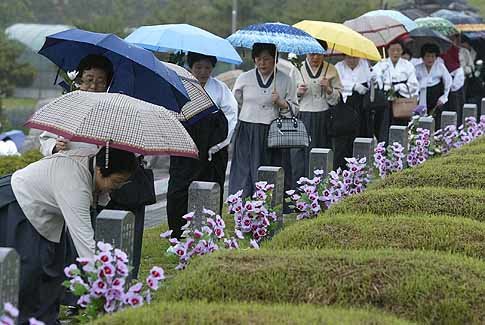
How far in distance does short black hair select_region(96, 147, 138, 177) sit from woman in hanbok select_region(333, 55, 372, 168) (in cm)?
592

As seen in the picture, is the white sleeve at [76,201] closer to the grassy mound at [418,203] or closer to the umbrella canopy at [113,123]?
the umbrella canopy at [113,123]

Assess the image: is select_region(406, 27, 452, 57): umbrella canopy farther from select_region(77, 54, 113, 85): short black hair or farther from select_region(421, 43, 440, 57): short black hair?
select_region(77, 54, 113, 85): short black hair

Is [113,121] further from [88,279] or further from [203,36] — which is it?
[203,36]

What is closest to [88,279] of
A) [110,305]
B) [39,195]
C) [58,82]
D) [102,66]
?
[110,305]

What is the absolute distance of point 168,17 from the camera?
140 feet

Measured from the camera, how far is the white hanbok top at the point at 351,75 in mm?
11992

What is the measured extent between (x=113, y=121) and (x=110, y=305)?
3.94ft

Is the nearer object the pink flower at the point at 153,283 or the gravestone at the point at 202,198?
the pink flower at the point at 153,283

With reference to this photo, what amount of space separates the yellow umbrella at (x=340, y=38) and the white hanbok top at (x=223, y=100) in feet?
6.98

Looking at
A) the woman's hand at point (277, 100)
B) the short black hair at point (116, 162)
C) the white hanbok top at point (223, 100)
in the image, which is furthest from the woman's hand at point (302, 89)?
the short black hair at point (116, 162)

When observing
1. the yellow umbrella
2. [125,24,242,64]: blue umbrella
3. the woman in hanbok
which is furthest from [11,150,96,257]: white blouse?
the woman in hanbok

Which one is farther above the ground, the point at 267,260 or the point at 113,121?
the point at 113,121

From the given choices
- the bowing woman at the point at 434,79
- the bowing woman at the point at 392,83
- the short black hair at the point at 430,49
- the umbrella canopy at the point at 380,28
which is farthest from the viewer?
the bowing woman at the point at 434,79

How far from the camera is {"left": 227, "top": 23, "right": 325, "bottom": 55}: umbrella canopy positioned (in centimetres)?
944
